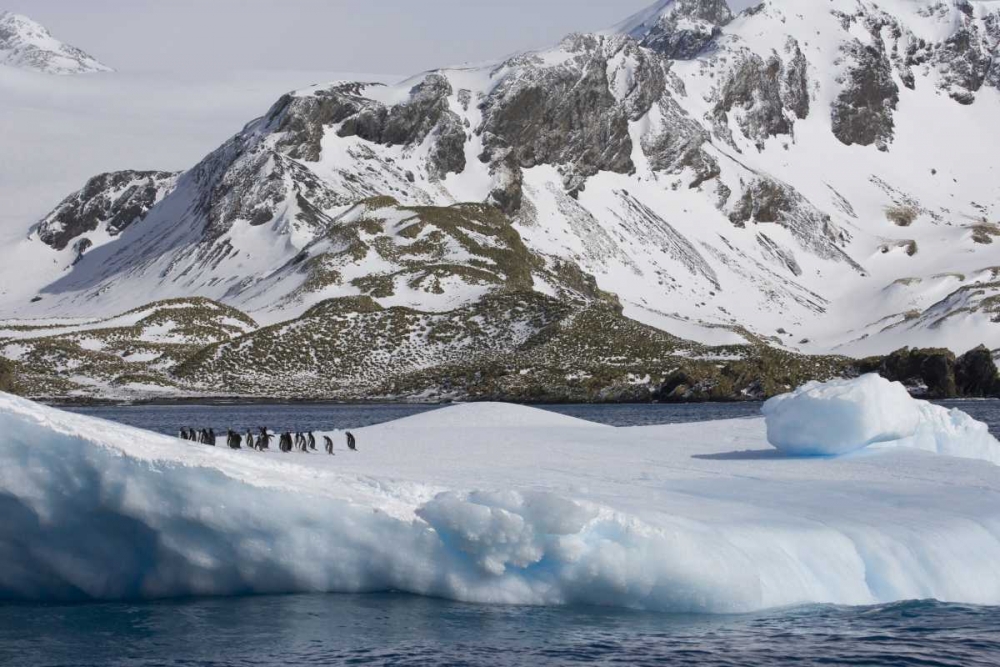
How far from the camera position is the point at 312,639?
19969mm

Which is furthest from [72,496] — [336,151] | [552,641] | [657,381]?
[336,151]

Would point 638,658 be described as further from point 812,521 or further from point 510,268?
point 510,268

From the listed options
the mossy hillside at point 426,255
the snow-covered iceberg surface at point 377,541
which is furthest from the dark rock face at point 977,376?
the snow-covered iceberg surface at point 377,541

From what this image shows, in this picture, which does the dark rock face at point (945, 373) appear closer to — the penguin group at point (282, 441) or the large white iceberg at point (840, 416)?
the large white iceberg at point (840, 416)

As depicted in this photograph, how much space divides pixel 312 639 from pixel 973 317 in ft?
526

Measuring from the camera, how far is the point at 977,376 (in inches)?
4412

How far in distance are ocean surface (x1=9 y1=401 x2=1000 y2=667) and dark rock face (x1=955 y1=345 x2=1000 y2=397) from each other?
94.4 metres

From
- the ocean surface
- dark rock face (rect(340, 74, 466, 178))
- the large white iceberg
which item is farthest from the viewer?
dark rock face (rect(340, 74, 466, 178))

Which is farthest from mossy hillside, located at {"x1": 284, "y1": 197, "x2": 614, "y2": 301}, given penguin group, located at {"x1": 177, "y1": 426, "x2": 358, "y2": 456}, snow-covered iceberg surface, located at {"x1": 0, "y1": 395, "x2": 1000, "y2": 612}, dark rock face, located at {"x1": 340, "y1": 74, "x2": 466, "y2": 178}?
snow-covered iceberg surface, located at {"x1": 0, "y1": 395, "x2": 1000, "y2": 612}

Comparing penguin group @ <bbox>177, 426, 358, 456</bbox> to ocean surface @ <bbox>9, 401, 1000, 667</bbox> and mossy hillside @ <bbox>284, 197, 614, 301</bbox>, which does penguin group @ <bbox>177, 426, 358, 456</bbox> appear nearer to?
ocean surface @ <bbox>9, 401, 1000, 667</bbox>

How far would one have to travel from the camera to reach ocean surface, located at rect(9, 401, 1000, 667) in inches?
748

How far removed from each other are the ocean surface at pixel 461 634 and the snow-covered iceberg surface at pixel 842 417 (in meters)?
12.7

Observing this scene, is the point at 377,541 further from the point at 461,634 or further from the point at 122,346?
the point at 122,346

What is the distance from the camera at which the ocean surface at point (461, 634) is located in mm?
19000
